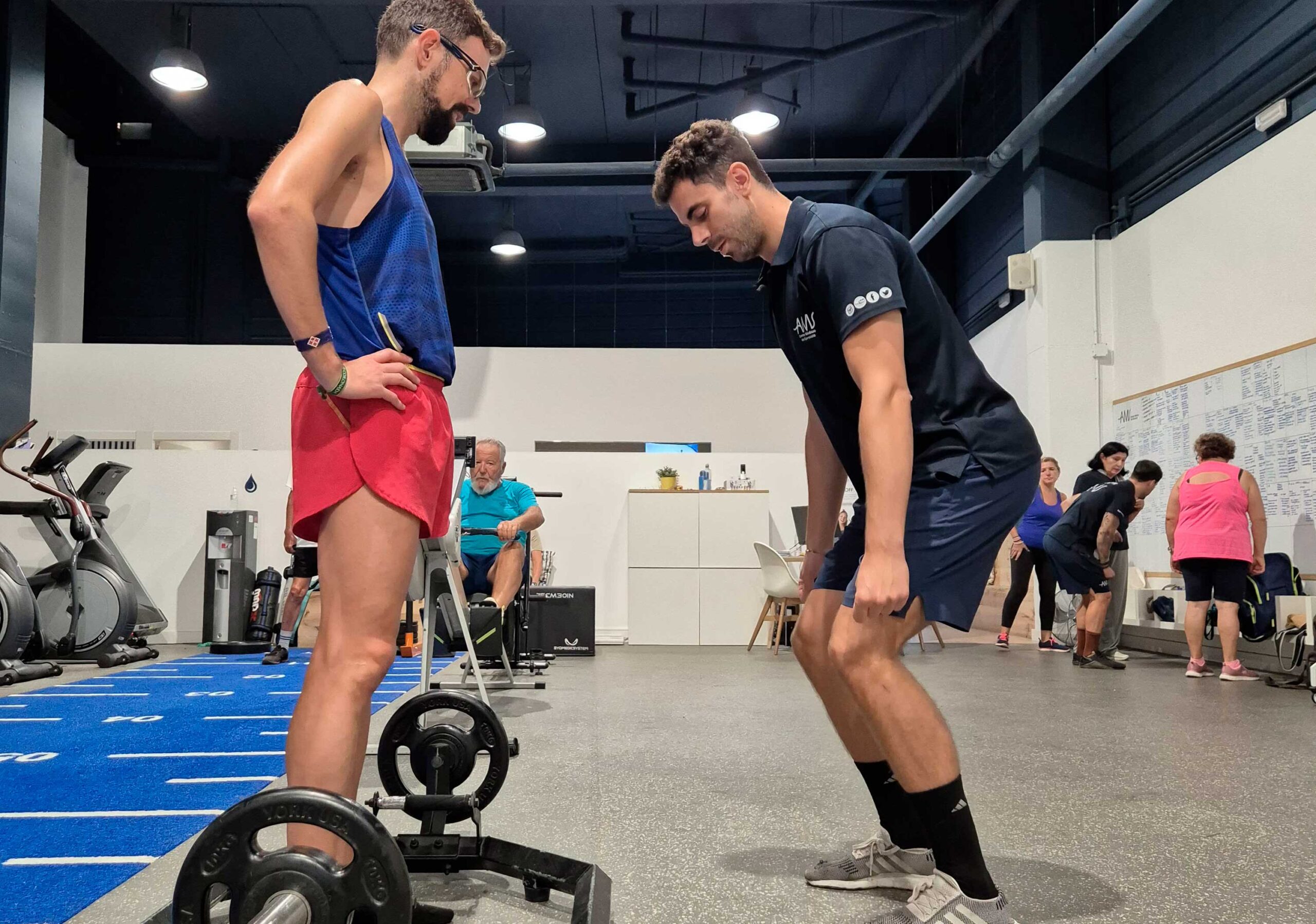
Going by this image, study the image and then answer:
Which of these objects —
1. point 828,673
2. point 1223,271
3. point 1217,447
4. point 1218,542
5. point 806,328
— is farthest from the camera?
point 1223,271

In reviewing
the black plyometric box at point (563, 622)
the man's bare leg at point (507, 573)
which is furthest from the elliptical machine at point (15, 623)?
the black plyometric box at point (563, 622)

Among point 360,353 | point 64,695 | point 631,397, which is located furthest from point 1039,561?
point 360,353

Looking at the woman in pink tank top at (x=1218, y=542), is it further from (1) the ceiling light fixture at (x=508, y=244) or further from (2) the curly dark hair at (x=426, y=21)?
(1) the ceiling light fixture at (x=508, y=244)

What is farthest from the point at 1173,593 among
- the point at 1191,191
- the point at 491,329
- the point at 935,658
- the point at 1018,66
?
the point at 491,329

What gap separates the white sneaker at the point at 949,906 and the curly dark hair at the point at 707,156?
1152 mm

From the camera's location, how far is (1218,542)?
527 cm

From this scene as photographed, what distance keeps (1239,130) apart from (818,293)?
6.38 metres

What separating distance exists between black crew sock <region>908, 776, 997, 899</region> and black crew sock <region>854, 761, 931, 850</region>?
300 millimetres

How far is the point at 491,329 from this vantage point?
1389 centimetres

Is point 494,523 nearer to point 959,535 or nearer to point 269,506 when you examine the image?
point 269,506

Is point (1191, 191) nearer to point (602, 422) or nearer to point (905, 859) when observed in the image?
point (602, 422)

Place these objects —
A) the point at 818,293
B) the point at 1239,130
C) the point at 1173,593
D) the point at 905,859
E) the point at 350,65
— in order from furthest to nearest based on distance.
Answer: the point at 350,65
the point at 1173,593
the point at 1239,130
the point at 905,859
the point at 818,293

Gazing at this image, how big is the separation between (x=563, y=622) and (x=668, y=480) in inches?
66.5

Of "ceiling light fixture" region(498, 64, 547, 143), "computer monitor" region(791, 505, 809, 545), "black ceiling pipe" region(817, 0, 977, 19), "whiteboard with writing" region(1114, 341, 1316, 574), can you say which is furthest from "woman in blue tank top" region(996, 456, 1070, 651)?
"ceiling light fixture" region(498, 64, 547, 143)
